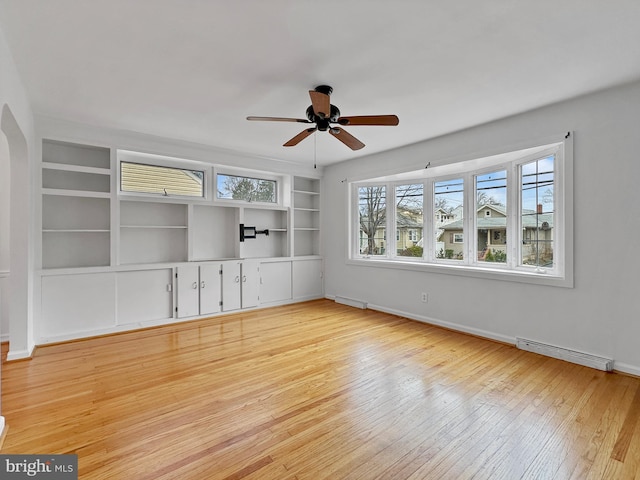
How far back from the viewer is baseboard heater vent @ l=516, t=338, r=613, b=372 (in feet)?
9.35

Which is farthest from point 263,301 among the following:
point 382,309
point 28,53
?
point 28,53

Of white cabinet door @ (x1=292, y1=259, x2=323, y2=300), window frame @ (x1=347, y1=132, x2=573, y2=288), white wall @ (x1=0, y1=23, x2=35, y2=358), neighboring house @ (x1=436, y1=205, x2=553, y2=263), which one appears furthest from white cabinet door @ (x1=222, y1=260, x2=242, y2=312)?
neighboring house @ (x1=436, y1=205, x2=553, y2=263)

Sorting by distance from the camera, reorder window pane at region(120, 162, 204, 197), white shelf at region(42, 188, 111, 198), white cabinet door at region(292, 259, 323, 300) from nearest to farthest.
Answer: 1. white shelf at region(42, 188, 111, 198)
2. window pane at region(120, 162, 204, 197)
3. white cabinet door at region(292, 259, 323, 300)

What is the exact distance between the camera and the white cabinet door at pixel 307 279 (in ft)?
19.0

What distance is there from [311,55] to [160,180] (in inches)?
129

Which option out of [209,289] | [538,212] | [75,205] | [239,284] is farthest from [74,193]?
[538,212]

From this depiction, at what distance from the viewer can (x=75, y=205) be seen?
13.0ft

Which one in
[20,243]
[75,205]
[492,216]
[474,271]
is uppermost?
[75,205]

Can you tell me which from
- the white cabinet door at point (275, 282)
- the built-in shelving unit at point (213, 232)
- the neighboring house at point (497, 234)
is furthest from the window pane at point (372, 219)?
the built-in shelving unit at point (213, 232)

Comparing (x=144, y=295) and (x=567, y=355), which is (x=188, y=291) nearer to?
(x=144, y=295)

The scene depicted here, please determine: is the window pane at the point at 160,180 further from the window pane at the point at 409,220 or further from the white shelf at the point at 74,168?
the window pane at the point at 409,220

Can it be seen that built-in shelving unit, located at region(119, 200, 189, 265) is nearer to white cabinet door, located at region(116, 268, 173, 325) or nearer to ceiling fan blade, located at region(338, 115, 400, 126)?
white cabinet door, located at region(116, 268, 173, 325)

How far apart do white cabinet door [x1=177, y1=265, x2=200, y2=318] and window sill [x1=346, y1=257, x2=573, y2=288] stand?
2547 mm

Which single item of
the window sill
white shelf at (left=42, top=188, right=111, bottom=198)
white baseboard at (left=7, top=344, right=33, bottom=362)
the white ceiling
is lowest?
white baseboard at (left=7, top=344, right=33, bottom=362)
